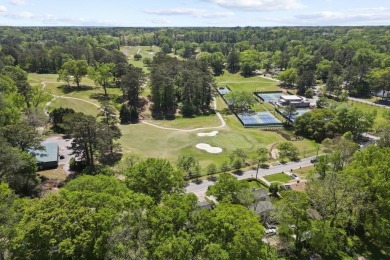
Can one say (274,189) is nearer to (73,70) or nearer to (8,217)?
(8,217)

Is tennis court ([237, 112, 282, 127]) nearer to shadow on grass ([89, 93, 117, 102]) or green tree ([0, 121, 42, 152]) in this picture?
shadow on grass ([89, 93, 117, 102])

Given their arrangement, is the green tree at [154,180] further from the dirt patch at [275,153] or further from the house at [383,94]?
the house at [383,94]

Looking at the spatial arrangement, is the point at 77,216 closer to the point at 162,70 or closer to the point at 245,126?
the point at 245,126

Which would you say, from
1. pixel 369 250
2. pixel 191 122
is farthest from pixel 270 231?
pixel 191 122

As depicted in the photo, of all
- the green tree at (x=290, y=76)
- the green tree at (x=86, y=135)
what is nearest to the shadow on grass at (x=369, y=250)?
the green tree at (x=86, y=135)

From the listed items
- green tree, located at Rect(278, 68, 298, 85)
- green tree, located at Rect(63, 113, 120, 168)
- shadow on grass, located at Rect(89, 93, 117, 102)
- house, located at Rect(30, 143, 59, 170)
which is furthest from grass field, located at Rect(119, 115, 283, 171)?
green tree, located at Rect(278, 68, 298, 85)
